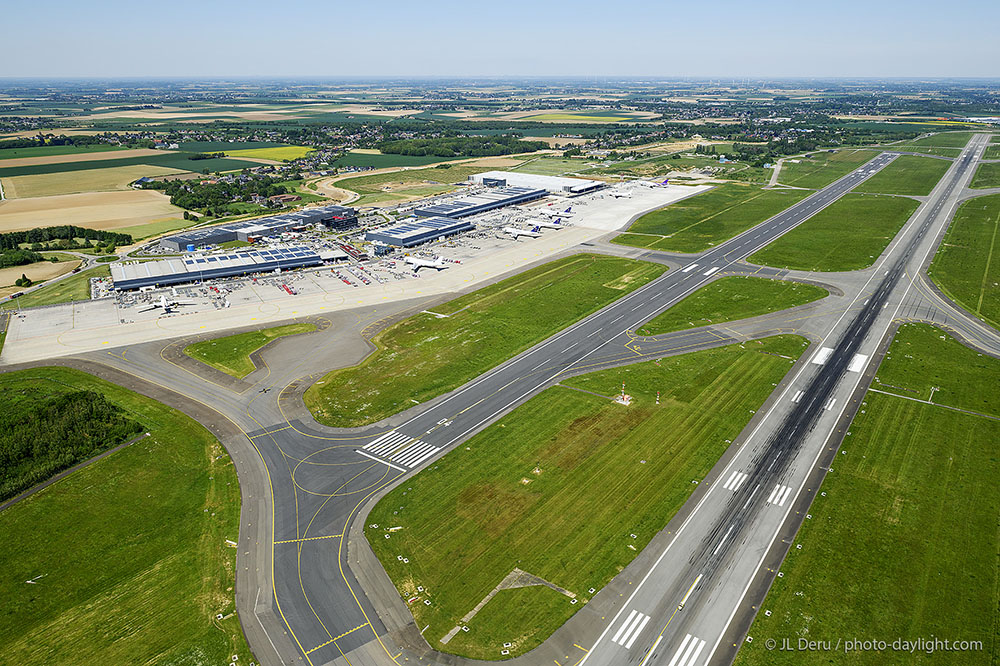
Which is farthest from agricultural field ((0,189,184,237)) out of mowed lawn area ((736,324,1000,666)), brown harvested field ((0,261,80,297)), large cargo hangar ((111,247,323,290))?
mowed lawn area ((736,324,1000,666))

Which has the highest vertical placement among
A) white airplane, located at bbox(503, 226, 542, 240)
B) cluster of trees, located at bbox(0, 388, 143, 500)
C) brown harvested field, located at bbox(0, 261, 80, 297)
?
white airplane, located at bbox(503, 226, 542, 240)

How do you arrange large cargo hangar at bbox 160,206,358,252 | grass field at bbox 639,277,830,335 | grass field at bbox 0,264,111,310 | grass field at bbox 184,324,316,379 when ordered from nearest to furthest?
1. grass field at bbox 184,324,316,379
2. grass field at bbox 639,277,830,335
3. grass field at bbox 0,264,111,310
4. large cargo hangar at bbox 160,206,358,252

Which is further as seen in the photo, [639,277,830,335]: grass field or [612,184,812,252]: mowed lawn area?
[612,184,812,252]: mowed lawn area

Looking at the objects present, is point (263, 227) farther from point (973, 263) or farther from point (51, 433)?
point (973, 263)

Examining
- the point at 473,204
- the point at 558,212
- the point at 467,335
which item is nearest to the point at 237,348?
the point at 467,335

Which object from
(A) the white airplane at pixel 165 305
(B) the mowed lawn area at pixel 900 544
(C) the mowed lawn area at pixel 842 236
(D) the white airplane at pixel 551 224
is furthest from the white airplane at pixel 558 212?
(B) the mowed lawn area at pixel 900 544

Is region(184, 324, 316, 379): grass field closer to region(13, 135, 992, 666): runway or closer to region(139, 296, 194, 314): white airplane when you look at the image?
region(13, 135, 992, 666): runway

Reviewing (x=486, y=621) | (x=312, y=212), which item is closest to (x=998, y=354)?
(x=486, y=621)

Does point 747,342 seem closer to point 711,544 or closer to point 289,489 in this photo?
point 711,544
